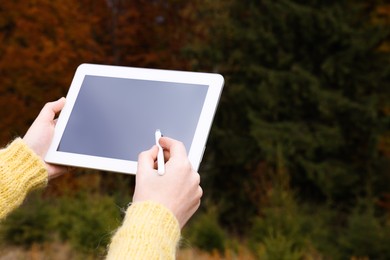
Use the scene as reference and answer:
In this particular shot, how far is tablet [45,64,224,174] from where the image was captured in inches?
66.0

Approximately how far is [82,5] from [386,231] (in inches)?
383

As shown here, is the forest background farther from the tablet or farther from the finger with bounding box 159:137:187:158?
the finger with bounding box 159:137:187:158

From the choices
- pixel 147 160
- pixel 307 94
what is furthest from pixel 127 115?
pixel 307 94

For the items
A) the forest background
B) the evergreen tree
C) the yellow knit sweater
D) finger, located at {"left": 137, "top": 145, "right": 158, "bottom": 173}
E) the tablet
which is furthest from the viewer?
the evergreen tree

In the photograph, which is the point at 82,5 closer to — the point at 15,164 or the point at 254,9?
the point at 254,9

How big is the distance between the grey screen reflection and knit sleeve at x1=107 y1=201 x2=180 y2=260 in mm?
334

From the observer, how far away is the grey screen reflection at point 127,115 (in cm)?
168

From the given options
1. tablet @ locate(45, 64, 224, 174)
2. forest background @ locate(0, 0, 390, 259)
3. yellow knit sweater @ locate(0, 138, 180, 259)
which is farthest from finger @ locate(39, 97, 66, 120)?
forest background @ locate(0, 0, 390, 259)

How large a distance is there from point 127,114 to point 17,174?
30 centimetres

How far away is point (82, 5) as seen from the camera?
1617 centimetres

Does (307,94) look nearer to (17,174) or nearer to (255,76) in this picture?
(255,76)

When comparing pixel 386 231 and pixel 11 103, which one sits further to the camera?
pixel 11 103

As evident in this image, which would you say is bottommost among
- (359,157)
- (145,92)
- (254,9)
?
(359,157)

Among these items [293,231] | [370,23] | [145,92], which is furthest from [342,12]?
[145,92]
